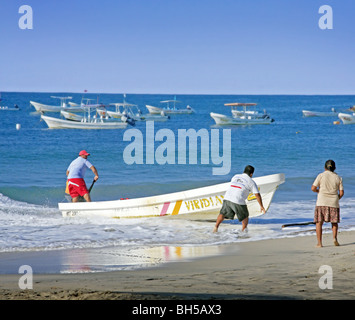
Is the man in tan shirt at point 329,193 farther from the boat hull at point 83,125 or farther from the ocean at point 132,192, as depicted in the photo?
the boat hull at point 83,125

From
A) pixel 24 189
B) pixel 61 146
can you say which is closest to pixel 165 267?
pixel 24 189

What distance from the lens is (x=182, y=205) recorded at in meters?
13.5

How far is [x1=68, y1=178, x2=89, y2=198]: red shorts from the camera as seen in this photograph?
1375cm

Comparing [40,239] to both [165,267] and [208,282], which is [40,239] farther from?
[208,282]

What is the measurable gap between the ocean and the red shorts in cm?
59

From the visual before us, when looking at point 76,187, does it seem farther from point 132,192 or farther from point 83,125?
point 83,125

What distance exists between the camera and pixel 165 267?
344 inches

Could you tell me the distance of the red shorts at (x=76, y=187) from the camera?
45.1 ft

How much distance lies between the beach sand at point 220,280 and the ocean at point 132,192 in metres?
0.74

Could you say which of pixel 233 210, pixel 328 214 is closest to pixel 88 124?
pixel 233 210

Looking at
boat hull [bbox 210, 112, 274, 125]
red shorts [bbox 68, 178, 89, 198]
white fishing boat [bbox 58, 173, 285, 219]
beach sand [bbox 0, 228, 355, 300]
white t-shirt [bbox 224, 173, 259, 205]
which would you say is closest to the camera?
beach sand [bbox 0, 228, 355, 300]

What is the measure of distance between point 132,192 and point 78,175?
905 centimetres

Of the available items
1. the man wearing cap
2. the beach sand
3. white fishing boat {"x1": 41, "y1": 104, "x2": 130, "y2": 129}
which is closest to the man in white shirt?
the beach sand

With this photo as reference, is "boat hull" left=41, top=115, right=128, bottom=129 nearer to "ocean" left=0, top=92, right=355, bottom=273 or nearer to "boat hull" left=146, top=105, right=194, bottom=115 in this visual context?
"ocean" left=0, top=92, right=355, bottom=273
